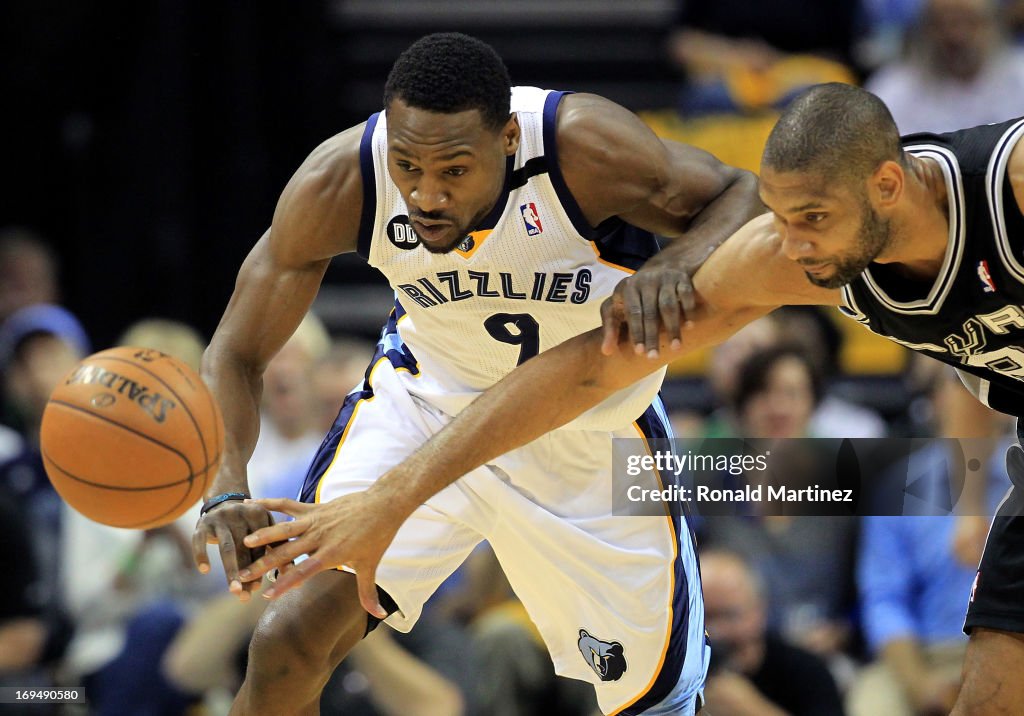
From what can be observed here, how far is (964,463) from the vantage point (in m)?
5.02

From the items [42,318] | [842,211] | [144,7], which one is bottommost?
[42,318]

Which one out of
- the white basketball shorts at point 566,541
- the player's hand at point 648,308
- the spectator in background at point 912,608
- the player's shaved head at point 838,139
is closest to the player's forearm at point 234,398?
the white basketball shorts at point 566,541

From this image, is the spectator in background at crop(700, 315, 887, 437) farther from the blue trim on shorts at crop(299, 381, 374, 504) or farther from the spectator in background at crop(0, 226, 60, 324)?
the spectator in background at crop(0, 226, 60, 324)

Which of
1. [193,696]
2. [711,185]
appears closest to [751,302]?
[711,185]

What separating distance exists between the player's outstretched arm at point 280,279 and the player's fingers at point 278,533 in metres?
0.48

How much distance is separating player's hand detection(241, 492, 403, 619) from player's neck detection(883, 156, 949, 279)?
143 cm

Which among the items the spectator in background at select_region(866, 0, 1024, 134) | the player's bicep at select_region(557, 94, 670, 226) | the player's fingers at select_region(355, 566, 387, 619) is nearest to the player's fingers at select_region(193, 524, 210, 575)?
the player's fingers at select_region(355, 566, 387, 619)

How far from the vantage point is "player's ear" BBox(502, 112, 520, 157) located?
4.20 m

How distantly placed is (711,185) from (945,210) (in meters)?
0.98

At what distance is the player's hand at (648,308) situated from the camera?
3.92 m

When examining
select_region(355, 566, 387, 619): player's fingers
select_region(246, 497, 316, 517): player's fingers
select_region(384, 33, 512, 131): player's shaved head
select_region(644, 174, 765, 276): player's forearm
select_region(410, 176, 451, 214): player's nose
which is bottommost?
select_region(355, 566, 387, 619): player's fingers

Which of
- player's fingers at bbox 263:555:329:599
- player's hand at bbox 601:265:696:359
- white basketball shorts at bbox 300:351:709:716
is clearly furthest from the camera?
white basketball shorts at bbox 300:351:709:716

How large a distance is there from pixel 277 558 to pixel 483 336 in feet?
3.68

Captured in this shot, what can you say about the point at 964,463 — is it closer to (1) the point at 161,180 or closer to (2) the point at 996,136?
(2) the point at 996,136
